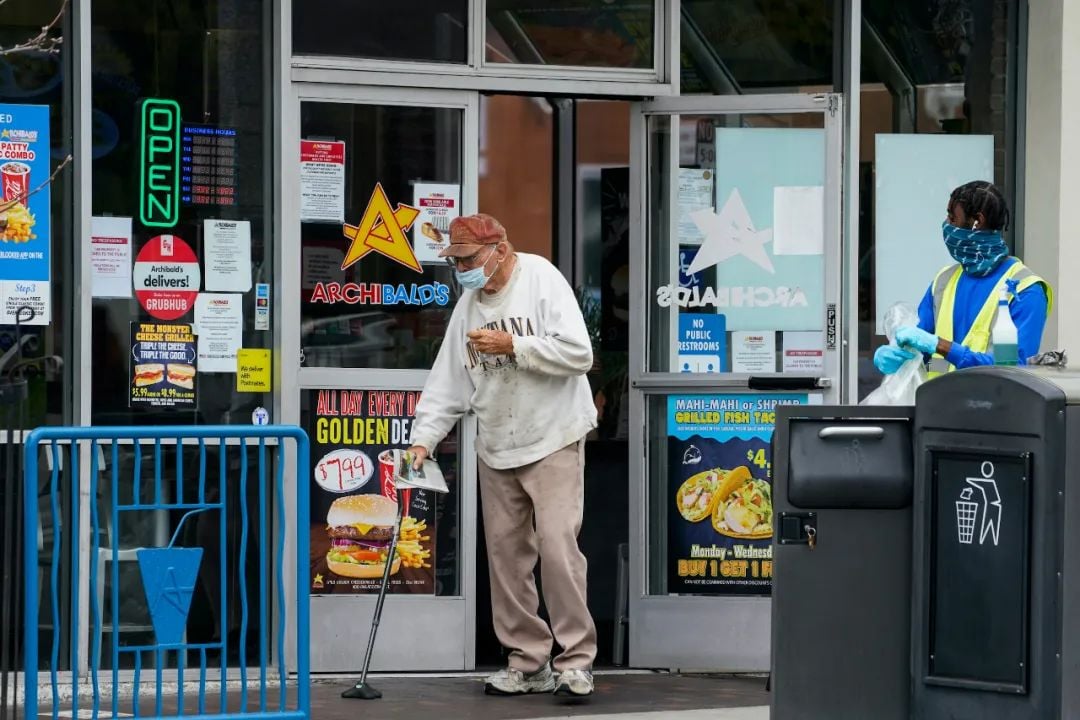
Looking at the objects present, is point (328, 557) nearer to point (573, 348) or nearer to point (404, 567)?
point (404, 567)

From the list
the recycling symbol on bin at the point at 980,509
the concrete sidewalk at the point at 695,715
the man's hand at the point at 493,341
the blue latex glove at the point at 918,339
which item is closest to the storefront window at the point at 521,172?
the man's hand at the point at 493,341

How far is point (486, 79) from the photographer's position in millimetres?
8031

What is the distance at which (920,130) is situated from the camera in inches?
338

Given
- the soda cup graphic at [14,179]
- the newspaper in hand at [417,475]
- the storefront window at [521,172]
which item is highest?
the storefront window at [521,172]

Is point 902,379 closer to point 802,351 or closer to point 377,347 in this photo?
point 802,351

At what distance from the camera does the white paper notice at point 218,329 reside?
7859 mm

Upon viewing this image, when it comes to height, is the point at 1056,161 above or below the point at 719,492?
above

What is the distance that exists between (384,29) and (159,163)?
46.0 inches

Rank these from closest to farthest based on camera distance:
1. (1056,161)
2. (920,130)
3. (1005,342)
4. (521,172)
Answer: (1005,342), (1056,161), (920,130), (521,172)

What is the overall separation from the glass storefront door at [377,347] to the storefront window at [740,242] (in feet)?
3.14

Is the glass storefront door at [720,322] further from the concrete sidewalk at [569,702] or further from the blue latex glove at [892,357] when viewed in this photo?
the blue latex glove at [892,357]

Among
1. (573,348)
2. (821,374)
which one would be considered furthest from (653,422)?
(573,348)

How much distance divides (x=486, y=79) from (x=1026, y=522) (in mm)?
3632

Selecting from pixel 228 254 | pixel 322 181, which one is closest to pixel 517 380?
pixel 322 181
